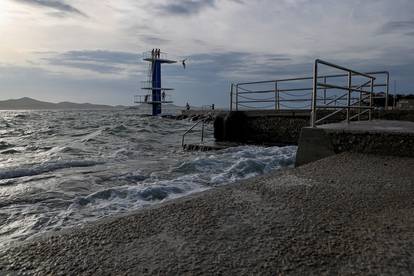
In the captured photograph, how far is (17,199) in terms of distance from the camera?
534 centimetres

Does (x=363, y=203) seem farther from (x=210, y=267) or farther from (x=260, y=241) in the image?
(x=210, y=267)

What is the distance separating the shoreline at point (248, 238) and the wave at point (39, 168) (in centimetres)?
569

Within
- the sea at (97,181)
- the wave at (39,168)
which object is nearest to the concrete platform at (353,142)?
the sea at (97,181)

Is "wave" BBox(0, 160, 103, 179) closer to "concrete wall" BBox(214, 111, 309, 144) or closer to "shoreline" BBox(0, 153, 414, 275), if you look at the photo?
"concrete wall" BBox(214, 111, 309, 144)

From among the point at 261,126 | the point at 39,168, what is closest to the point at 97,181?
the point at 39,168

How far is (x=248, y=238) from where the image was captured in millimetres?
2305

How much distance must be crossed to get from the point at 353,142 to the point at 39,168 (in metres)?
6.79

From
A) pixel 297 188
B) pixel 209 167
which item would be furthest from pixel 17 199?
pixel 297 188

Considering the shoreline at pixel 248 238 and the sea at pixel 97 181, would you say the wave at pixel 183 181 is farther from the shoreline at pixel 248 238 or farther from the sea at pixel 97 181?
the shoreline at pixel 248 238

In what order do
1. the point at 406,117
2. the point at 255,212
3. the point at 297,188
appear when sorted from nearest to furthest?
the point at 255,212, the point at 297,188, the point at 406,117

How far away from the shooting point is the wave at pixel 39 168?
746 cm

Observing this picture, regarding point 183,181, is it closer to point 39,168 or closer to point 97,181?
point 97,181

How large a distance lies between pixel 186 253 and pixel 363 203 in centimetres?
176

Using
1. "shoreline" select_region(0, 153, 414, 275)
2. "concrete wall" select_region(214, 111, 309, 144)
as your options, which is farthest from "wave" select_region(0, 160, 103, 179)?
"shoreline" select_region(0, 153, 414, 275)
